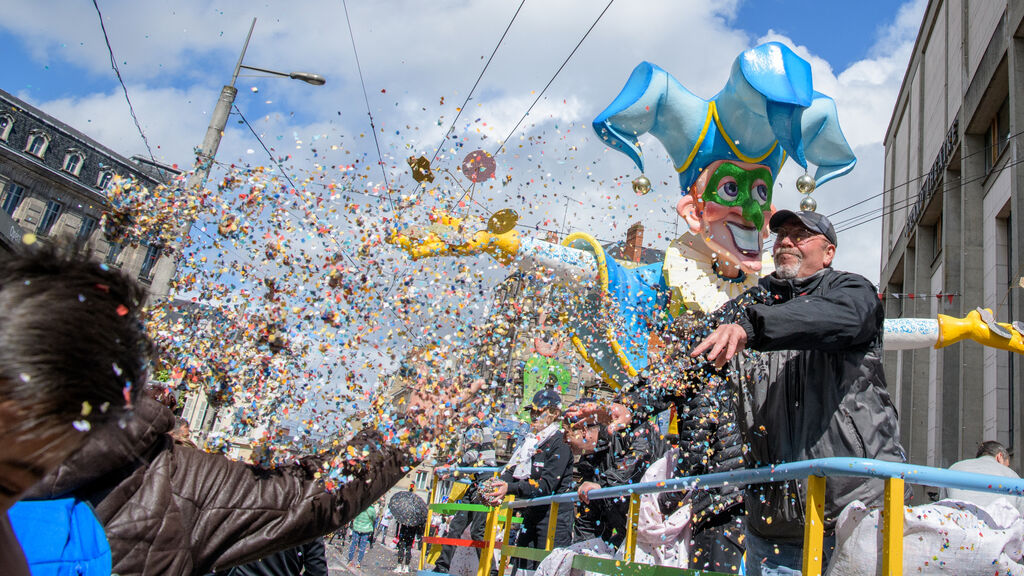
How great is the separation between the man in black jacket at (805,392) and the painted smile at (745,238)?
3.37 m

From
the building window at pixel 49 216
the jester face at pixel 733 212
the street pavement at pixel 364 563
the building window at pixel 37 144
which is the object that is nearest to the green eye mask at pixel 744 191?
the jester face at pixel 733 212

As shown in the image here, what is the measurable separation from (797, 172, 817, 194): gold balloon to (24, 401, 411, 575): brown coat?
460 cm

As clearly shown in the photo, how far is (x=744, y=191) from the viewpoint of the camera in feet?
20.3

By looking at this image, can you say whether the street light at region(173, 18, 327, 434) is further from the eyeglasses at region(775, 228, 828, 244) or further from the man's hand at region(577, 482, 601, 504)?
the eyeglasses at region(775, 228, 828, 244)

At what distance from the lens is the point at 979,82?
46.9 feet

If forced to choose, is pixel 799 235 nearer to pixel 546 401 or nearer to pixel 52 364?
pixel 52 364

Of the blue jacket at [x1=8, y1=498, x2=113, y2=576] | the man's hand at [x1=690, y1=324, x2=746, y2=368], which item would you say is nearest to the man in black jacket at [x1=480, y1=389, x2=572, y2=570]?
the man's hand at [x1=690, y1=324, x2=746, y2=368]

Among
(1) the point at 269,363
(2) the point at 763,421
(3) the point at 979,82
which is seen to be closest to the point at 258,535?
(1) the point at 269,363

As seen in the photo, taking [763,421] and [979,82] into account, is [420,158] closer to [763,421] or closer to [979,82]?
[763,421]

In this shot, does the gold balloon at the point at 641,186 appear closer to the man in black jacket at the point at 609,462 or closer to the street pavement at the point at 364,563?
the man in black jacket at the point at 609,462

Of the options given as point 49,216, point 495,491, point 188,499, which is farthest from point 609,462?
point 49,216

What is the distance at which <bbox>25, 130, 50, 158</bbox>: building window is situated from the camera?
103 ft

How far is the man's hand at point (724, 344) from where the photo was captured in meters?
2.16

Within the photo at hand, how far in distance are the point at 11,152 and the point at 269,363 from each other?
1321 inches
